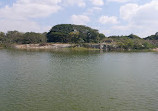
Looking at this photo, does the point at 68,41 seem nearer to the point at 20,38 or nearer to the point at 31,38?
the point at 31,38

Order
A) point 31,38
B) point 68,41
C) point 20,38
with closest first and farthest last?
1. point 31,38
2. point 20,38
3. point 68,41

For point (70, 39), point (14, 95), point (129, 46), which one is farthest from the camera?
point (70, 39)

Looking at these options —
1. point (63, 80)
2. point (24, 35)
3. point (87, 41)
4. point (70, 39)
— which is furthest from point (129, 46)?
point (63, 80)

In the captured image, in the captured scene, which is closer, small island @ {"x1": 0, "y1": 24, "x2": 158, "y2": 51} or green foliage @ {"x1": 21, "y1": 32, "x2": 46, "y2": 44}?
small island @ {"x1": 0, "y1": 24, "x2": 158, "y2": 51}

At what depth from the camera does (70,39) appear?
12306 cm

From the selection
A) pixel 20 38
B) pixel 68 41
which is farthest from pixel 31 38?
pixel 68 41

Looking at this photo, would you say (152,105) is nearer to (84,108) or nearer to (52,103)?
(84,108)

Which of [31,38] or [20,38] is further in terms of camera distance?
[20,38]

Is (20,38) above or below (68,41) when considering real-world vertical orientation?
above

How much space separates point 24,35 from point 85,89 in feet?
347

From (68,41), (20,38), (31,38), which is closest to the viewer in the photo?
(31,38)

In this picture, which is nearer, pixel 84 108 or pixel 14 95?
pixel 84 108

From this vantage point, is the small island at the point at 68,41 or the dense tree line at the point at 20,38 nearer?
the small island at the point at 68,41

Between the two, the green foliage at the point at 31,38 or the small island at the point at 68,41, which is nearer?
the small island at the point at 68,41
